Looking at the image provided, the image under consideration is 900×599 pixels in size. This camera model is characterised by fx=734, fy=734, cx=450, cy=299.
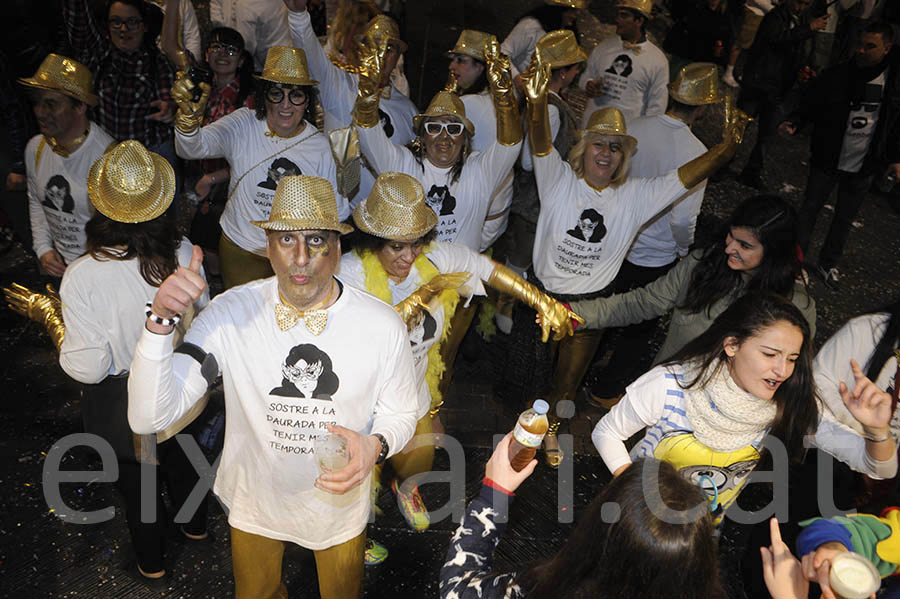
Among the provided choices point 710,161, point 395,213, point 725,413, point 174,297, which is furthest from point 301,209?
point 710,161

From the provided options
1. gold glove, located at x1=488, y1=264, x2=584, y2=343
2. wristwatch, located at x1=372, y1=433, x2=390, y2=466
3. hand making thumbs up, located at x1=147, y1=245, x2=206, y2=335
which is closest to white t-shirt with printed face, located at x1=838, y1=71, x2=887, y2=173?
gold glove, located at x1=488, y1=264, x2=584, y2=343

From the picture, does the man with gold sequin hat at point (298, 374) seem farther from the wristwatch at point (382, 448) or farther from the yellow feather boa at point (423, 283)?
the yellow feather boa at point (423, 283)

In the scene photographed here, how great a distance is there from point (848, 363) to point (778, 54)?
5.32 m

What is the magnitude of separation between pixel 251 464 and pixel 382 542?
4.60ft

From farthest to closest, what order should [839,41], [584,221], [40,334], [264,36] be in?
1. [839,41]
2. [264,36]
3. [40,334]
4. [584,221]

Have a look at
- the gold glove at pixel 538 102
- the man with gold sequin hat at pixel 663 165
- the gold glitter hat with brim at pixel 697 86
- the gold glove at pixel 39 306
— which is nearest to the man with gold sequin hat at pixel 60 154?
the gold glove at pixel 39 306

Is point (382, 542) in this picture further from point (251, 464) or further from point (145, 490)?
point (251, 464)

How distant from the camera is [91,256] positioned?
8.39ft

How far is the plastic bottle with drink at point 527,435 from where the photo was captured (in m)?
1.92

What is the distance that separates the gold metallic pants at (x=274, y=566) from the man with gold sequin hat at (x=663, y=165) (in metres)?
2.42

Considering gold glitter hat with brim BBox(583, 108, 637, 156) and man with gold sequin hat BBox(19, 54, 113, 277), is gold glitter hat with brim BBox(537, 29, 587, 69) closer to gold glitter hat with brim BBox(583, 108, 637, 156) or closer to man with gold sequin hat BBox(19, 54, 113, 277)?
gold glitter hat with brim BBox(583, 108, 637, 156)

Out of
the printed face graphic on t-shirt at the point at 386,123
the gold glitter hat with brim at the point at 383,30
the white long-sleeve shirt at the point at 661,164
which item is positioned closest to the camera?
the gold glitter hat with brim at the point at 383,30

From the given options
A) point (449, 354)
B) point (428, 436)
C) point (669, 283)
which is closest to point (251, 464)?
point (428, 436)

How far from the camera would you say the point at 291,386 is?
7.45 ft
